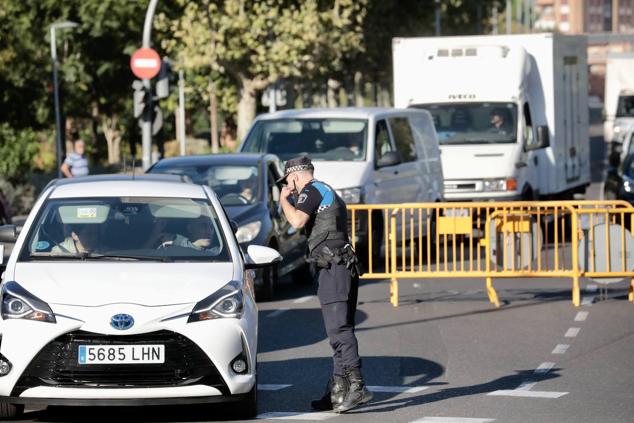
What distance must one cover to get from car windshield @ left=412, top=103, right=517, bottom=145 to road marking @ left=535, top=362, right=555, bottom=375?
12.6 m

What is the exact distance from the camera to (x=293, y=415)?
31.9 feet

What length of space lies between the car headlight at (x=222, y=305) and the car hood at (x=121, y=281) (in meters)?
0.04

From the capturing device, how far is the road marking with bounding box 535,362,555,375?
11.6 m

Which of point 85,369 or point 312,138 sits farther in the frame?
point 312,138

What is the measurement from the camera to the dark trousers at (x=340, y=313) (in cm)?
972

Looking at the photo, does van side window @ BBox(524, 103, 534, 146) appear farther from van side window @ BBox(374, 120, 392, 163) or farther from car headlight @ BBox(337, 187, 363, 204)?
car headlight @ BBox(337, 187, 363, 204)

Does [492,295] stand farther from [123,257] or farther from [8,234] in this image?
[123,257]

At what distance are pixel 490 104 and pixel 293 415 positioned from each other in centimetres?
1556

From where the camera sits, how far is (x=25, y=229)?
1012 centimetres

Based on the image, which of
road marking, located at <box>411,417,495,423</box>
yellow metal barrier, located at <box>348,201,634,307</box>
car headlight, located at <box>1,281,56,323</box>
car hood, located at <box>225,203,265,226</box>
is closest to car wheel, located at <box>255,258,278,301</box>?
car hood, located at <box>225,203,265,226</box>

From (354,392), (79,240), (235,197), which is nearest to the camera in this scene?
(354,392)

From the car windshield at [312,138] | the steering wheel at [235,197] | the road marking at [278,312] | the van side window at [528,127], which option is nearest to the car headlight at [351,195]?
the car windshield at [312,138]

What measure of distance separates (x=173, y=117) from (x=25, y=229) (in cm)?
7584

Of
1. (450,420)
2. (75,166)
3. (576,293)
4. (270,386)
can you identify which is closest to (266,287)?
(576,293)
